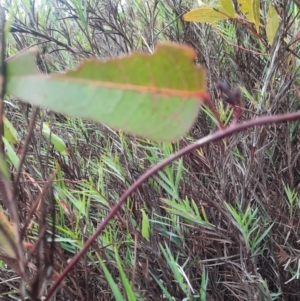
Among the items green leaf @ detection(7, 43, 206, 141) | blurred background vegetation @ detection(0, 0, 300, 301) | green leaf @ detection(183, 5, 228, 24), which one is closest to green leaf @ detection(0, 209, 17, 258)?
green leaf @ detection(7, 43, 206, 141)

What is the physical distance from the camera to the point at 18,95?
24 centimetres

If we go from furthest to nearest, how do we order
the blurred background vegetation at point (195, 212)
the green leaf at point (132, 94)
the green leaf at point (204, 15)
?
1. the green leaf at point (204, 15)
2. the blurred background vegetation at point (195, 212)
3. the green leaf at point (132, 94)

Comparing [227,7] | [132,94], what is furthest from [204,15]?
[132,94]

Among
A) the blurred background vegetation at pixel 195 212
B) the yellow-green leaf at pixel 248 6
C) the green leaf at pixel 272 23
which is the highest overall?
the yellow-green leaf at pixel 248 6

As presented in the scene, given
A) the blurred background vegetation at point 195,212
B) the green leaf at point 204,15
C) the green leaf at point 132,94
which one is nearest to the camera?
the green leaf at point 132,94

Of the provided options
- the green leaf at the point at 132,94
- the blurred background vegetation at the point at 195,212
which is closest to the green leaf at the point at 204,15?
the blurred background vegetation at the point at 195,212

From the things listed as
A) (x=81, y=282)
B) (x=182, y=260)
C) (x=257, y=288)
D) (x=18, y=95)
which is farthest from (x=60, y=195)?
(x=18, y=95)

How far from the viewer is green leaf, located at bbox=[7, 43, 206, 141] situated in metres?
0.23

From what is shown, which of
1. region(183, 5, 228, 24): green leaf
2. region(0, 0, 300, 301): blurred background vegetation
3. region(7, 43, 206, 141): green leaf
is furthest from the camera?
region(183, 5, 228, 24): green leaf

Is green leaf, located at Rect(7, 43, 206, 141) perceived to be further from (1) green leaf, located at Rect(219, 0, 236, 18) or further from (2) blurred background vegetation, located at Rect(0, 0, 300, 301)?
(1) green leaf, located at Rect(219, 0, 236, 18)

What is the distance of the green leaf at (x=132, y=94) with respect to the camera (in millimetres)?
227

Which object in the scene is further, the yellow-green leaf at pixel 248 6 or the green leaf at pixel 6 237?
the yellow-green leaf at pixel 248 6

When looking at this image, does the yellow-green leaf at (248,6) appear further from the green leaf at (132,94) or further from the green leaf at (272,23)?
the green leaf at (132,94)

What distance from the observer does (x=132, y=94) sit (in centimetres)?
23
